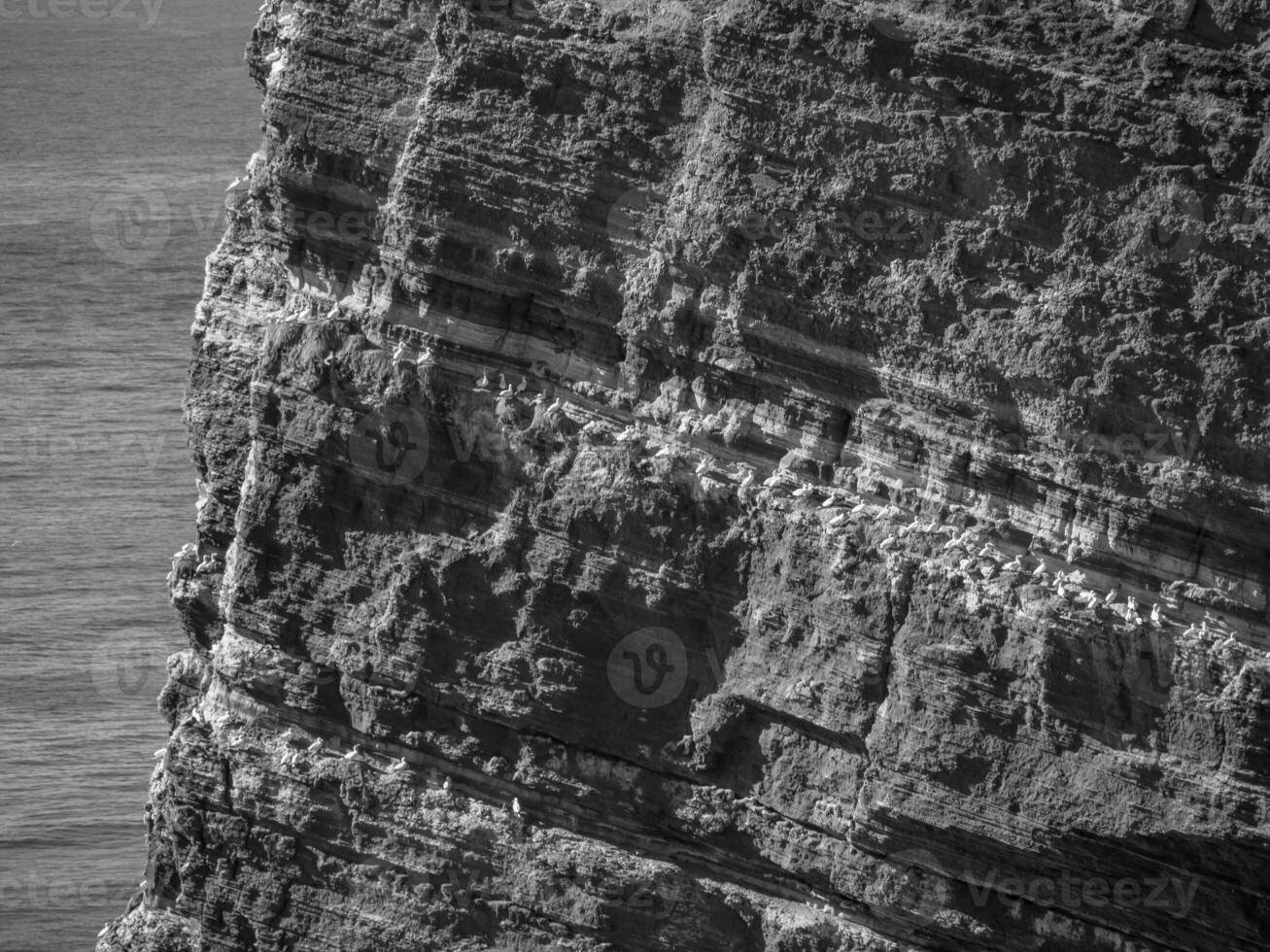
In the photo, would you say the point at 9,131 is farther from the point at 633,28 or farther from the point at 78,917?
the point at 633,28

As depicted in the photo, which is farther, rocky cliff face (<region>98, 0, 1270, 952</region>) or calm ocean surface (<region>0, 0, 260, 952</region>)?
calm ocean surface (<region>0, 0, 260, 952</region>)

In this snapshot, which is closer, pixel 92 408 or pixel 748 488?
pixel 748 488

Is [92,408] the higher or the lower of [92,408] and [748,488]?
the higher

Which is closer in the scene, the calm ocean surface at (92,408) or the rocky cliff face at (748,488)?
the rocky cliff face at (748,488)

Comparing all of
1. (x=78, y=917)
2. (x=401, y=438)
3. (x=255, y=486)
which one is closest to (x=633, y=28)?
(x=401, y=438)
